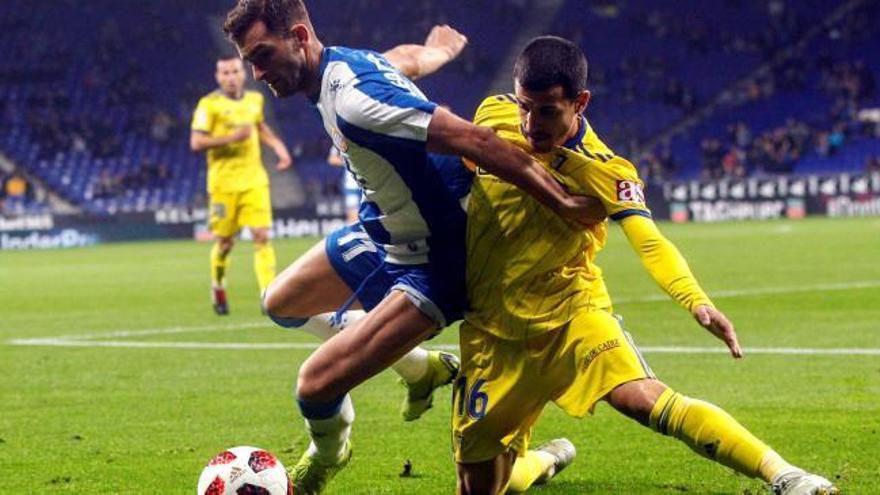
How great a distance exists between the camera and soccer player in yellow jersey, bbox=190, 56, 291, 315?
51.9ft

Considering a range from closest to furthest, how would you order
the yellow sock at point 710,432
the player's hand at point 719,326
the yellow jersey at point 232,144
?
the player's hand at point 719,326 → the yellow sock at point 710,432 → the yellow jersey at point 232,144

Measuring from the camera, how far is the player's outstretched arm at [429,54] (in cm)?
659

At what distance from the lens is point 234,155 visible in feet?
54.1

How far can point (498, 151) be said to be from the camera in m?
5.00

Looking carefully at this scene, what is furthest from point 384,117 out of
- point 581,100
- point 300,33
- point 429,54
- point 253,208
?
point 253,208

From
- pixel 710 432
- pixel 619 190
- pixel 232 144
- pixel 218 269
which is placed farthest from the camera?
pixel 232 144

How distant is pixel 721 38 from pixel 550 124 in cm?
4348

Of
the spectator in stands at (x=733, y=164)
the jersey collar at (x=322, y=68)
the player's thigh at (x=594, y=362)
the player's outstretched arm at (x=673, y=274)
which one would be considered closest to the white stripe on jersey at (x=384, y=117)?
the jersey collar at (x=322, y=68)

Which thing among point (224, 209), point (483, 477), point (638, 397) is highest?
point (638, 397)

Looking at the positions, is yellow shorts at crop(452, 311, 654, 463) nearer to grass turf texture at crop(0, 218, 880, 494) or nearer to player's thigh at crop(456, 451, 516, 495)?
player's thigh at crop(456, 451, 516, 495)

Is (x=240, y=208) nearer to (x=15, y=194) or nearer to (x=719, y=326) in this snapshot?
(x=719, y=326)

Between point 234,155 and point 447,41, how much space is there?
32.6 ft

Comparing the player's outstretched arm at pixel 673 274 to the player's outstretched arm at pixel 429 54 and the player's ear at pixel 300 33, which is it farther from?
the player's outstretched arm at pixel 429 54

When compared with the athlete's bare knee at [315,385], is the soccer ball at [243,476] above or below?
below
